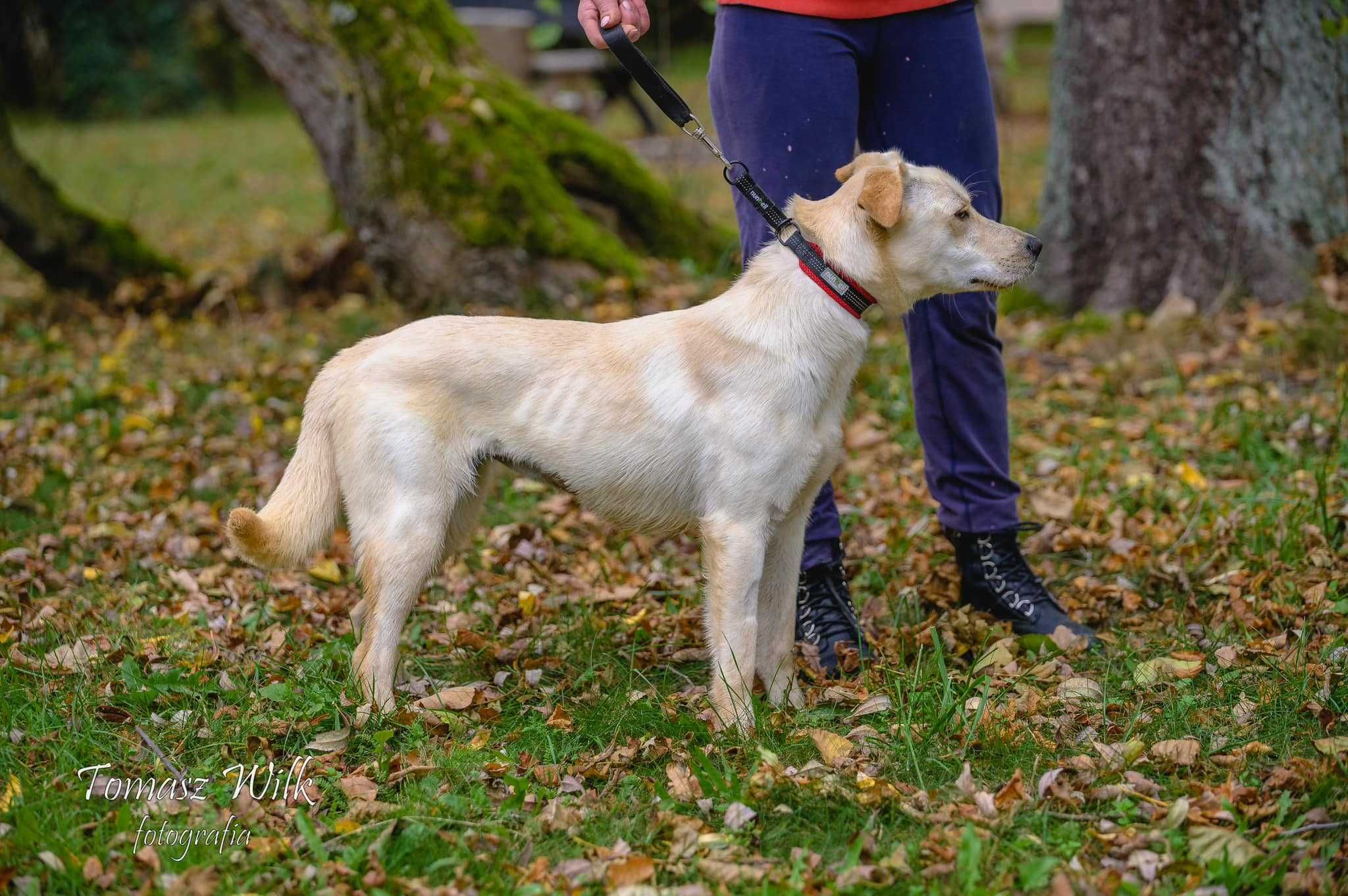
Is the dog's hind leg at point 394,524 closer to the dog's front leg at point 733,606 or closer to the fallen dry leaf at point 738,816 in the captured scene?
the dog's front leg at point 733,606

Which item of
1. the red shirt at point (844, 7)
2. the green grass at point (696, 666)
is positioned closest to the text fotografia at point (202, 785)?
the green grass at point (696, 666)

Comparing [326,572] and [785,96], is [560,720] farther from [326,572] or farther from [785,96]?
[785,96]

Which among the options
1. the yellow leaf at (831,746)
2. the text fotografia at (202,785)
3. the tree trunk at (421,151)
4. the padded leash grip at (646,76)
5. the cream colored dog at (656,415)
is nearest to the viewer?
the text fotografia at (202,785)

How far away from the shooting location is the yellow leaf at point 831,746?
118 inches

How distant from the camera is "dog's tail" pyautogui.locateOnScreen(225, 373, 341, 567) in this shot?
131 inches

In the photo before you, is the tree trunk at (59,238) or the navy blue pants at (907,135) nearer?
the navy blue pants at (907,135)

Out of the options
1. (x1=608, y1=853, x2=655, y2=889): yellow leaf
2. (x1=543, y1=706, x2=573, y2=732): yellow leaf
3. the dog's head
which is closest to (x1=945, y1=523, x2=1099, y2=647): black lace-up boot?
the dog's head

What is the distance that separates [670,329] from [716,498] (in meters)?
0.50

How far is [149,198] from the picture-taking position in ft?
43.6

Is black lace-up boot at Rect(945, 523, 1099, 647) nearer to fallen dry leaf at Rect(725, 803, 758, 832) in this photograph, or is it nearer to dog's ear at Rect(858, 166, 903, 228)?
dog's ear at Rect(858, 166, 903, 228)

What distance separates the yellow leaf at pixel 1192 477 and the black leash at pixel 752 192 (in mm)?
2094

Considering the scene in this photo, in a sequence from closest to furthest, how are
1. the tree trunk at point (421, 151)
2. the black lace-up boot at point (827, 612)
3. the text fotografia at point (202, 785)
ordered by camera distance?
1. the text fotografia at point (202, 785)
2. the black lace-up boot at point (827, 612)
3. the tree trunk at point (421, 151)

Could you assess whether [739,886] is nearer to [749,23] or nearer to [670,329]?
[670,329]

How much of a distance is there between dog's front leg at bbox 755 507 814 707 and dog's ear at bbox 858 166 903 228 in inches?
34.6
